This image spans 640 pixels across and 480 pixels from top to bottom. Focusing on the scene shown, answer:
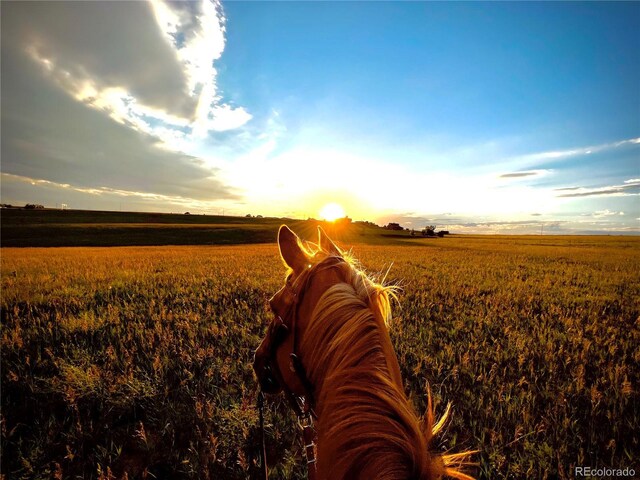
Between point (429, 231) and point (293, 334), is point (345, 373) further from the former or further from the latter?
point (429, 231)

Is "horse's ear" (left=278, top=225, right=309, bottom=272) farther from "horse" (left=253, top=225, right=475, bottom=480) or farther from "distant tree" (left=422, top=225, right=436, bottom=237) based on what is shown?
"distant tree" (left=422, top=225, right=436, bottom=237)

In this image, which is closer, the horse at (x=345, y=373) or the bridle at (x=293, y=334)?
the horse at (x=345, y=373)

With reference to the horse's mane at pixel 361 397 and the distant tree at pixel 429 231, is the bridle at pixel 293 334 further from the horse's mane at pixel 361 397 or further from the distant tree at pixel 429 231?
the distant tree at pixel 429 231

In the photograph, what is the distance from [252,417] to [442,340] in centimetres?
374

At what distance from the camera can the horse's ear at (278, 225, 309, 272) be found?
5.96 feet

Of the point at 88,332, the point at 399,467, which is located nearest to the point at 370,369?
the point at 399,467

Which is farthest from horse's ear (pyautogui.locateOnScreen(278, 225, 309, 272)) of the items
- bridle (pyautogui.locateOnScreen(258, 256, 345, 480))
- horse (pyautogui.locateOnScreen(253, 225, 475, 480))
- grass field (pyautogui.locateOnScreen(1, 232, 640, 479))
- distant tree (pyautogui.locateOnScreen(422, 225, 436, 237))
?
distant tree (pyautogui.locateOnScreen(422, 225, 436, 237))

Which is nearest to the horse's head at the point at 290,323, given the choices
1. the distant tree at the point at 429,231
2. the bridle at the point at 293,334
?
the bridle at the point at 293,334

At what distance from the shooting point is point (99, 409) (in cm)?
339

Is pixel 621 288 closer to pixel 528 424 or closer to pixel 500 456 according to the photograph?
pixel 528 424

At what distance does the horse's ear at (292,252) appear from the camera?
5.96ft

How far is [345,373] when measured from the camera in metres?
1.20

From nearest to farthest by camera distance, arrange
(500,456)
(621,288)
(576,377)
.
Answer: (500,456) < (576,377) < (621,288)

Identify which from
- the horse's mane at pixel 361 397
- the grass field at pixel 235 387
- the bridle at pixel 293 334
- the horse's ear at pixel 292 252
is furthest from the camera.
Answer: the grass field at pixel 235 387
